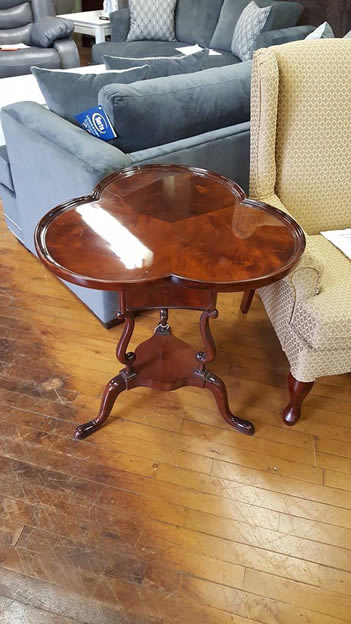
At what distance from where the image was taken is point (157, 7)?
368 cm

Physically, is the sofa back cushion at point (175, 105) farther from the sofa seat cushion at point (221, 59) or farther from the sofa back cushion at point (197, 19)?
the sofa back cushion at point (197, 19)

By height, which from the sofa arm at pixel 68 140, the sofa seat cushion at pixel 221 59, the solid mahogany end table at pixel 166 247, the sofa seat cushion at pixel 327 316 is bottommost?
the sofa seat cushion at pixel 327 316

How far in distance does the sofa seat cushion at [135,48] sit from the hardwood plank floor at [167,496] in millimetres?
2648

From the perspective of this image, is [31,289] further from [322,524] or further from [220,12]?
[220,12]

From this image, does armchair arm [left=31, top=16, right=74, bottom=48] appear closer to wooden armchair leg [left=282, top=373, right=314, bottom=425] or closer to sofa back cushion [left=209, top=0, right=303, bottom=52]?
sofa back cushion [left=209, top=0, right=303, bottom=52]

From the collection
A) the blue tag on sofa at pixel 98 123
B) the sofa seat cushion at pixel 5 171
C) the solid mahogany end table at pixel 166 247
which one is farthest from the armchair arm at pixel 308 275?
the sofa seat cushion at pixel 5 171

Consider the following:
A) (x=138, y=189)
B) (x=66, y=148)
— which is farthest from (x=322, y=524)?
(x=66, y=148)

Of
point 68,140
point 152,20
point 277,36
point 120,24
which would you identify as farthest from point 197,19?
point 68,140

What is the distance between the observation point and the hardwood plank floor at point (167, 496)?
1146 millimetres

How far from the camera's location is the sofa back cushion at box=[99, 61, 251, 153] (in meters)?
1.52

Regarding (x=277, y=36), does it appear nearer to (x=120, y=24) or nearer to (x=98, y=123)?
(x=120, y=24)

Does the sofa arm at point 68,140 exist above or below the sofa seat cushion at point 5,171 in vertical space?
above

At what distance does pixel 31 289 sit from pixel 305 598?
4.95 ft

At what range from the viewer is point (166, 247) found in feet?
3.59
